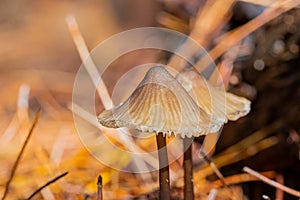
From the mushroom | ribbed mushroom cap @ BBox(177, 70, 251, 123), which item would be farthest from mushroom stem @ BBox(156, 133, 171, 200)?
ribbed mushroom cap @ BBox(177, 70, 251, 123)

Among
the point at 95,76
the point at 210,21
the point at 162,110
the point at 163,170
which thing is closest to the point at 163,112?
the point at 162,110

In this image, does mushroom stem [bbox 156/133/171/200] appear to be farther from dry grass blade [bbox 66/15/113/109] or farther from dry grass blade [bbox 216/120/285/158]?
dry grass blade [bbox 66/15/113/109]

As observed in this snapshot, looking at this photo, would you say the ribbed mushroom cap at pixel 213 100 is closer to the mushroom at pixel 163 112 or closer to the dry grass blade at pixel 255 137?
the mushroom at pixel 163 112

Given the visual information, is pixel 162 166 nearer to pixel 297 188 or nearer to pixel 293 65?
pixel 297 188

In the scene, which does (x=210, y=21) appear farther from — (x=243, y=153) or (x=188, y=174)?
(x=188, y=174)

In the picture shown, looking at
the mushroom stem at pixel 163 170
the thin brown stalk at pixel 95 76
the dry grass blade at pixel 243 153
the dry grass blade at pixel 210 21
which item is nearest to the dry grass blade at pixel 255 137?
the dry grass blade at pixel 243 153

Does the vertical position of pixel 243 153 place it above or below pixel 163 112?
above

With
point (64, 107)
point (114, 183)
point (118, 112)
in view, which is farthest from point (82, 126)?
point (118, 112)
